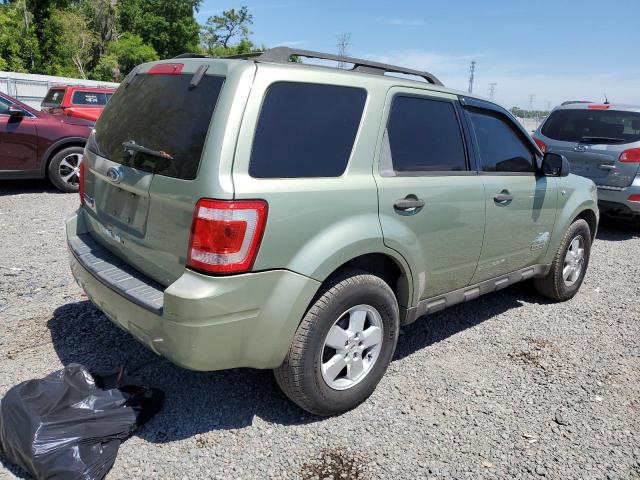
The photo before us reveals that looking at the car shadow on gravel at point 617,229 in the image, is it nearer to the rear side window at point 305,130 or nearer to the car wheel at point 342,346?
the car wheel at point 342,346

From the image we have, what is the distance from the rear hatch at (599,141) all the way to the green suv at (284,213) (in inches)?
176

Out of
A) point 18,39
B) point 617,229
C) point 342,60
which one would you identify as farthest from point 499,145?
point 18,39

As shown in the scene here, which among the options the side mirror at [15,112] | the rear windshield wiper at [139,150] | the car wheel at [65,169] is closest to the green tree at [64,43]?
the car wheel at [65,169]

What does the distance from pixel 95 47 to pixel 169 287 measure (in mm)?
49505

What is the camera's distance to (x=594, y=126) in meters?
7.48

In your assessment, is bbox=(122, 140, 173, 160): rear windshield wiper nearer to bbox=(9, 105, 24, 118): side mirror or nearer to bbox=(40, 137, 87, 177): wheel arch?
bbox=(9, 105, 24, 118): side mirror

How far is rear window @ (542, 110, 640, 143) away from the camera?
23.6 ft

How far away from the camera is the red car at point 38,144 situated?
7.49m

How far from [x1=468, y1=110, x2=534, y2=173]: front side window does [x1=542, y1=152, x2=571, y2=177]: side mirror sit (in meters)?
0.10

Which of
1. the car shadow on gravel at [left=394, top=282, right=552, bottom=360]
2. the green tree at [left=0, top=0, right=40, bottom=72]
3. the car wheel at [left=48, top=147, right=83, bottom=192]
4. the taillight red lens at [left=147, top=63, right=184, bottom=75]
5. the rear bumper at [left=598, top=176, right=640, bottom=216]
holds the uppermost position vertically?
the green tree at [left=0, top=0, right=40, bottom=72]

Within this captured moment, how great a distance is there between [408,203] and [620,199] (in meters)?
5.48

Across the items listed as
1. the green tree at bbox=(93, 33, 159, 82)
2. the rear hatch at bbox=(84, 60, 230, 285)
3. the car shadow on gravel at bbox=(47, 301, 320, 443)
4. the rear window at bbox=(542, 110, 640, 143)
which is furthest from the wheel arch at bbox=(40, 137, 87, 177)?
the green tree at bbox=(93, 33, 159, 82)

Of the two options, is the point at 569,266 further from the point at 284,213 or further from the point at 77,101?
the point at 77,101

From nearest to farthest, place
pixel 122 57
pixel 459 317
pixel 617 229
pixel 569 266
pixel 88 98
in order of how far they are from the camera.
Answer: pixel 459 317 → pixel 569 266 → pixel 617 229 → pixel 88 98 → pixel 122 57
